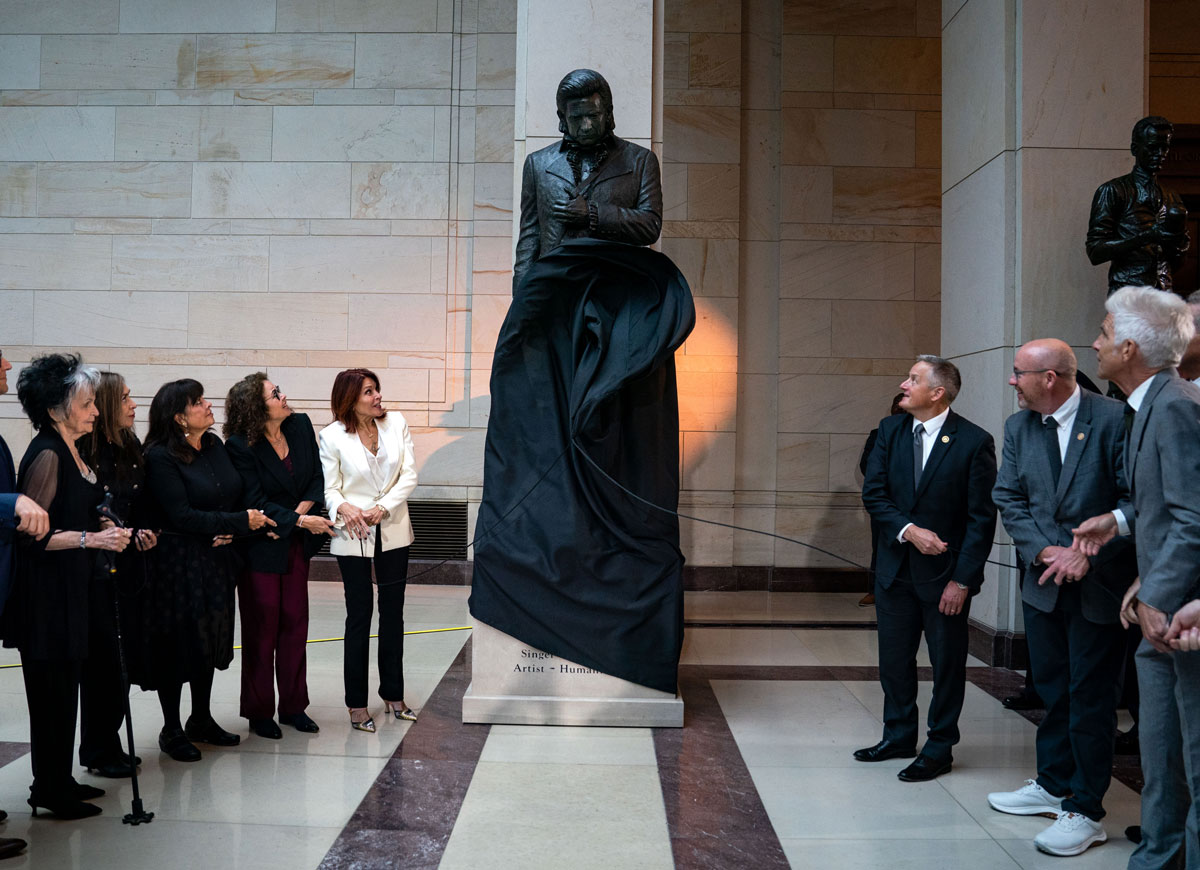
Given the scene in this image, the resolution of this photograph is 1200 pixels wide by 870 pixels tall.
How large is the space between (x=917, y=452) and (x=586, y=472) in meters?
1.60

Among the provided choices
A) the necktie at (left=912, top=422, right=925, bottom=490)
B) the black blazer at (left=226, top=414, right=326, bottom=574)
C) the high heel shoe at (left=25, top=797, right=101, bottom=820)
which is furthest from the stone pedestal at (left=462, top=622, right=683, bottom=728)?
the high heel shoe at (left=25, top=797, right=101, bottom=820)

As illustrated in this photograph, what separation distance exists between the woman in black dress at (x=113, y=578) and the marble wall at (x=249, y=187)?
5.71m

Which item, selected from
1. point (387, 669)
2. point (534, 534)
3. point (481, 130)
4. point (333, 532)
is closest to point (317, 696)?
point (387, 669)

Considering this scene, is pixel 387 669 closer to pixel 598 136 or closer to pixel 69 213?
pixel 598 136

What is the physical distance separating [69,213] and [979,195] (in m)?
8.56

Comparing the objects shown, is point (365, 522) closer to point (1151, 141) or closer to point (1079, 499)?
point (1079, 499)

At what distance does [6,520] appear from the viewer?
11.3 feet

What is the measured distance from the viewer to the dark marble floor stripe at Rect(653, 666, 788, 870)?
11.7 ft

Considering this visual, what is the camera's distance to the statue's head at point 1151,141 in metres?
5.99

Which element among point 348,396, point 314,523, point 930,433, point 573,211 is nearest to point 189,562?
point 314,523

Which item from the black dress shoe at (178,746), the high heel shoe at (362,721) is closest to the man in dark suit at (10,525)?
the black dress shoe at (178,746)

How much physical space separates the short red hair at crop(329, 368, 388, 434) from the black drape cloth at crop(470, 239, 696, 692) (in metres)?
0.70

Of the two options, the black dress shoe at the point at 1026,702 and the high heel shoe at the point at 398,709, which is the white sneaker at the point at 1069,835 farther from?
the high heel shoe at the point at 398,709

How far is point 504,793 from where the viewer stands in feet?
13.6
